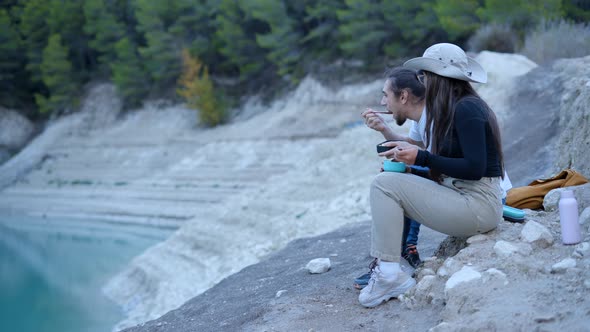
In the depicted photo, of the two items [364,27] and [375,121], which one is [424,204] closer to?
[375,121]

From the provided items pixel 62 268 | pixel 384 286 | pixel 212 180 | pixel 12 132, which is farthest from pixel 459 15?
pixel 12 132

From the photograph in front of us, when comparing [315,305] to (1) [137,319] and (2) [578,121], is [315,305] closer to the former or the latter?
(2) [578,121]

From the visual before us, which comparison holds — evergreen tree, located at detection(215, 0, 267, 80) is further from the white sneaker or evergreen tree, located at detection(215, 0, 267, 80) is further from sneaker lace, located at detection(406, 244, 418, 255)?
the white sneaker

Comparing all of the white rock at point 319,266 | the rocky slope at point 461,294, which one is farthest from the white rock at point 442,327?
the white rock at point 319,266

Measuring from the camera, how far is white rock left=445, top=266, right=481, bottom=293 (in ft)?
12.4

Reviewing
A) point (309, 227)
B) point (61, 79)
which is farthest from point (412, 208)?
point (61, 79)

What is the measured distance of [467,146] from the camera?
3.73 m

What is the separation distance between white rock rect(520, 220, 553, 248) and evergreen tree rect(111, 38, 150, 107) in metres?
32.0

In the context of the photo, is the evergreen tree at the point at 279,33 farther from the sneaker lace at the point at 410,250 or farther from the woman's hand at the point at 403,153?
the woman's hand at the point at 403,153

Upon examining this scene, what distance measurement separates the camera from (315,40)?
29.0 meters

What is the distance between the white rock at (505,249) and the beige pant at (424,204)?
0.60ft

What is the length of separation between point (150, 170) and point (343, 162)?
12.1m

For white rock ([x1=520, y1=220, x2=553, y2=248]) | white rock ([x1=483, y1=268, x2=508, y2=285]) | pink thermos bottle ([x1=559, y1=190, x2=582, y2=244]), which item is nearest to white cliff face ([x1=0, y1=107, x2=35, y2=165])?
white rock ([x1=520, y1=220, x2=553, y2=248])

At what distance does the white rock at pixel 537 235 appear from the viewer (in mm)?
3998
